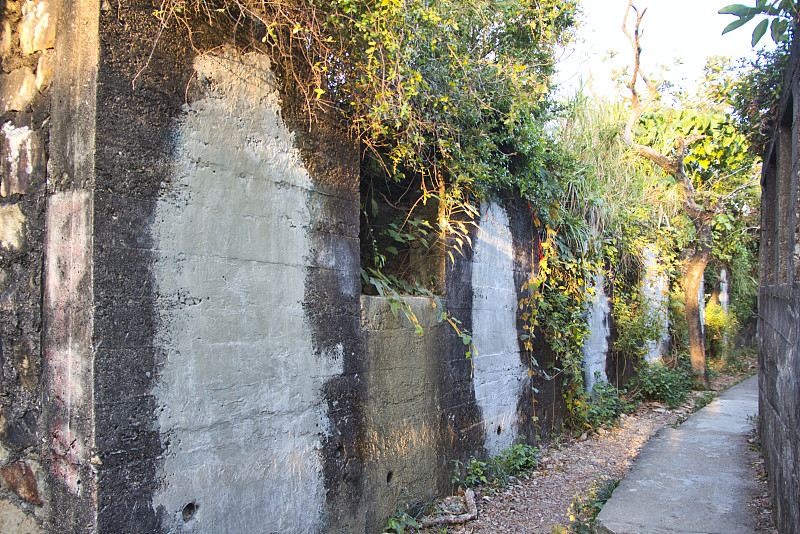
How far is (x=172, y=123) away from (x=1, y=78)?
2.54ft

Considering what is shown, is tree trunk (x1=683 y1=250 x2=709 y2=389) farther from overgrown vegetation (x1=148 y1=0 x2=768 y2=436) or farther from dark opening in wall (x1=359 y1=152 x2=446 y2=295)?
dark opening in wall (x1=359 y1=152 x2=446 y2=295)

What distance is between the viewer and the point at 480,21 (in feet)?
13.8

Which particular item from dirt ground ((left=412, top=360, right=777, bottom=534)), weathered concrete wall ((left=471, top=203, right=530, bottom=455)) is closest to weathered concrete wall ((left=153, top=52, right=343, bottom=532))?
dirt ground ((left=412, top=360, right=777, bottom=534))

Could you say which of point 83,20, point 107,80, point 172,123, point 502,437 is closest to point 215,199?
point 172,123

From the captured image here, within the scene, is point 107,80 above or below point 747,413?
above

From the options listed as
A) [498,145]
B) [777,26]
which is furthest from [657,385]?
[777,26]

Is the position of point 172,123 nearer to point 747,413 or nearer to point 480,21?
point 480,21

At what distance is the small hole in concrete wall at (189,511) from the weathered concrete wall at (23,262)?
50 cm

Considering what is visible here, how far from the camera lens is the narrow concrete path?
318 centimetres

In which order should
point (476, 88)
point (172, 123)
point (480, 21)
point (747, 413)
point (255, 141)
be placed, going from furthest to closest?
point (747, 413)
point (480, 21)
point (476, 88)
point (255, 141)
point (172, 123)

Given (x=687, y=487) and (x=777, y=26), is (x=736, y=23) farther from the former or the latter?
(x=687, y=487)

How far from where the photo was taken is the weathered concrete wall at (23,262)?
6.95 feet

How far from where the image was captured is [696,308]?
9438mm

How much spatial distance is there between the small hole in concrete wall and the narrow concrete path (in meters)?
2.26
